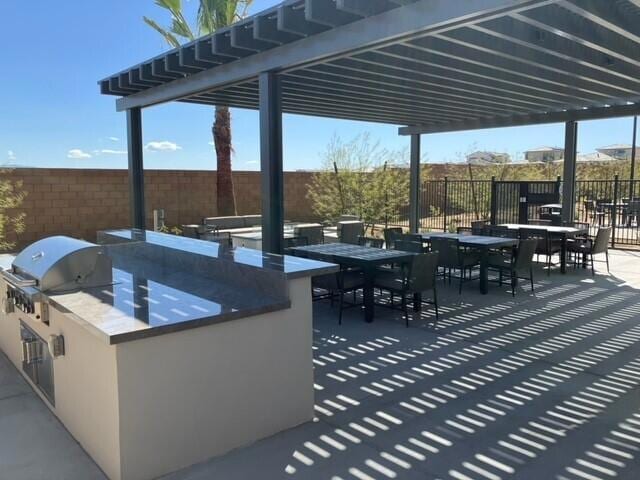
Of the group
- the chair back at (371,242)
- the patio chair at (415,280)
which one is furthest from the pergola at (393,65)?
the chair back at (371,242)

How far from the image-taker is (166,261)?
13.3ft

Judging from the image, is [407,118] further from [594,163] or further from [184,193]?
[594,163]

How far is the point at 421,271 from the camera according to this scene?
517 centimetres

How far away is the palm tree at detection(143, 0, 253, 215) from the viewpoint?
35.3 ft

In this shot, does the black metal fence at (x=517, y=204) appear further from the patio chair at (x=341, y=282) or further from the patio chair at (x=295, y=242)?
the patio chair at (x=341, y=282)

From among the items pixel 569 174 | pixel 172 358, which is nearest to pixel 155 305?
pixel 172 358

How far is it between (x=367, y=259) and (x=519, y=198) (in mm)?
6853

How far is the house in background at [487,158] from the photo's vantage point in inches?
697

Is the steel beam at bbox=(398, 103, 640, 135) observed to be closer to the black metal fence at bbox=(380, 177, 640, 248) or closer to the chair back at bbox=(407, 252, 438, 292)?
the black metal fence at bbox=(380, 177, 640, 248)

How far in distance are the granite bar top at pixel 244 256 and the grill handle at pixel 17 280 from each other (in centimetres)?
108

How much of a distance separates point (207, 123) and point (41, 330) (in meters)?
9.57

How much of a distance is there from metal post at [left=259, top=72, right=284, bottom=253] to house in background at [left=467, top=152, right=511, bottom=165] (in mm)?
13788

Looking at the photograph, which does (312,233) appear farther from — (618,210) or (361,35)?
(618,210)

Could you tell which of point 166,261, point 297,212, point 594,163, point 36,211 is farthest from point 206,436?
point 594,163
